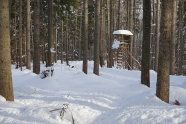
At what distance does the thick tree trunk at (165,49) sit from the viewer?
786 cm

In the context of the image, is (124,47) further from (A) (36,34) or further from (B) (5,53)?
(B) (5,53)

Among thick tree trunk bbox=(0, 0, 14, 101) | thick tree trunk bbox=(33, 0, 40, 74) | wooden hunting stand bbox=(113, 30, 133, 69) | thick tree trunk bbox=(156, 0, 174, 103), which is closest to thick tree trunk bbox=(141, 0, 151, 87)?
thick tree trunk bbox=(156, 0, 174, 103)

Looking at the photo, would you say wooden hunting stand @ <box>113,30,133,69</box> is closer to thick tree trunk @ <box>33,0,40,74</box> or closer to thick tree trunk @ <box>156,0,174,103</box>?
thick tree trunk @ <box>33,0,40,74</box>

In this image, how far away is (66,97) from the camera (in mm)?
9633

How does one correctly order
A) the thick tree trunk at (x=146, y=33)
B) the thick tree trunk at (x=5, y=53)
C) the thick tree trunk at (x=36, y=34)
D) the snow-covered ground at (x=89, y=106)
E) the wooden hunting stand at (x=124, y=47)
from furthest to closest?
the wooden hunting stand at (x=124, y=47) < the thick tree trunk at (x=36, y=34) < the thick tree trunk at (x=146, y=33) < the thick tree trunk at (x=5, y=53) < the snow-covered ground at (x=89, y=106)

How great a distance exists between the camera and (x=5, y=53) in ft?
26.8

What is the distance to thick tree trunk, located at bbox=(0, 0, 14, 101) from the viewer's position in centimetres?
807

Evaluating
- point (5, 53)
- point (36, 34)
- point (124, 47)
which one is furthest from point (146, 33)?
point (124, 47)

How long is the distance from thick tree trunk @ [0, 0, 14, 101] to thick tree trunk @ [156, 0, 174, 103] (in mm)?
4398

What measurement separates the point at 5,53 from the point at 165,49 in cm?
457

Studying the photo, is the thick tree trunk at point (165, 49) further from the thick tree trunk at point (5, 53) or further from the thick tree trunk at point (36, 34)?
the thick tree trunk at point (36, 34)

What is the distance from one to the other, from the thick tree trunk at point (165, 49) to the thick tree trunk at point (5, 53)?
440cm

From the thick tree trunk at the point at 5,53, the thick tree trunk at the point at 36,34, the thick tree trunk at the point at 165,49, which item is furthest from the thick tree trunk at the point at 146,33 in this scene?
the thick tree trunk at the point at 36,34

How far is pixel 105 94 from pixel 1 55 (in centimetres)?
412
